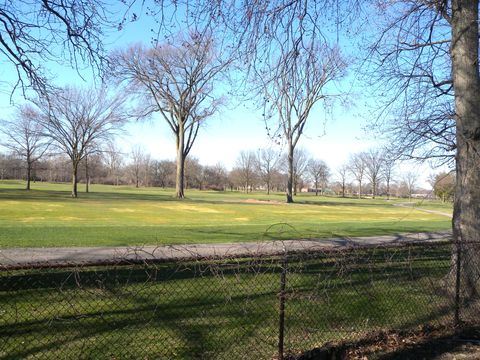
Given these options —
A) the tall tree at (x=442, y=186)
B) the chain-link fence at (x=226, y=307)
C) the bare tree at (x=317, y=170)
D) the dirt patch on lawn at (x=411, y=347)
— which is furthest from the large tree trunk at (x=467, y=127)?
the bare tree at (x=317, y=170)

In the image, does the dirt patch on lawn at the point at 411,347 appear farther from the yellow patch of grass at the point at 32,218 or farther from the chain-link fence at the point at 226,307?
the yellow patch of grass at the point at 32,218

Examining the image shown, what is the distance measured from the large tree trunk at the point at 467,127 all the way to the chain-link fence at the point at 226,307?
49 centimetres

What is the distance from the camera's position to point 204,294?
7.59m

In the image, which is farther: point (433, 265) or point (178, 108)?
point (178, 108)

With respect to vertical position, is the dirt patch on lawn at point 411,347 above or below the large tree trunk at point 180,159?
below

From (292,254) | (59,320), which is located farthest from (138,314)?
(292,254)

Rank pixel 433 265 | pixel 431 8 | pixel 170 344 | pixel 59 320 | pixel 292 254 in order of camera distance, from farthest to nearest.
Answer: pixel 433 265, pixel 431 8, pixel 59 320, pixel 170 344, pixel 292 254

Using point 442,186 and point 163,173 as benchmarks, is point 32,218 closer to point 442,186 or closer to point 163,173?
point 442,186

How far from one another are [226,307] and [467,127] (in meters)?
5.04

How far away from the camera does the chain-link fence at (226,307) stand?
16.6ft

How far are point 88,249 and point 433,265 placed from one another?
8.74 meters

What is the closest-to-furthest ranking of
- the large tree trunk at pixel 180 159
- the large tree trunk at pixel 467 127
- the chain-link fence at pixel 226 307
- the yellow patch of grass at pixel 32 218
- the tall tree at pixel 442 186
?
the chain-link fence at pixel 226 307
the large tree trunk at pixel 467 127
the tall tree at pixel 442 186
the yellow patch of grass at pixel 32 218
the large tree trunk at pixel 180 159

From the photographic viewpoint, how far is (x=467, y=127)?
7555 millimetres

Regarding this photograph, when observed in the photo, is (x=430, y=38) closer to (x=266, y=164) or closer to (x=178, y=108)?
(x=178, y=108)
